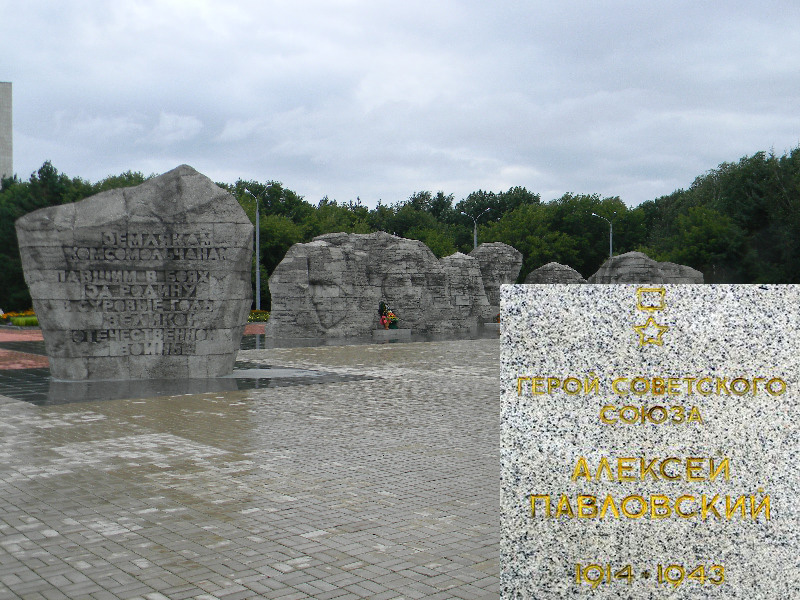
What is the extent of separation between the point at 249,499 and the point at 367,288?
22.2 metres

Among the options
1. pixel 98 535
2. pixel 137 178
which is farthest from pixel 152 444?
pixel 137 178

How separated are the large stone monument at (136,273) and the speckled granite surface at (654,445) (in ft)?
40.2

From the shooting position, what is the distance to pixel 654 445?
3279 millimetres

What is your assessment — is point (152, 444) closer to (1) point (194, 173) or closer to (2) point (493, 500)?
(2) point (493, 500)

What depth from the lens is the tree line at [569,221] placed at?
155 feet

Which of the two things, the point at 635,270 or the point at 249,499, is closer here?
the point at 249,499

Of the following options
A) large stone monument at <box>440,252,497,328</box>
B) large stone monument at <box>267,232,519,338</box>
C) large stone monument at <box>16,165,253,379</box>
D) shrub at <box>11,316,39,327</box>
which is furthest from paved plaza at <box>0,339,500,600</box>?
shrub at <box>11,316,39,327</box>

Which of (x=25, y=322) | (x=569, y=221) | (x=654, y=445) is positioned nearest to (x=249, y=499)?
(x=654, y=445)

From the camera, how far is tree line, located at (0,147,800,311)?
4728 centimetres

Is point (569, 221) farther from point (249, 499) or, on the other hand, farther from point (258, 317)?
point (249, 499)

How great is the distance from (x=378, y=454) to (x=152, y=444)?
250 cm

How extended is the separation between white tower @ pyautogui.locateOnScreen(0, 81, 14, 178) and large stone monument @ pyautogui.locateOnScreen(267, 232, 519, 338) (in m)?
45.9

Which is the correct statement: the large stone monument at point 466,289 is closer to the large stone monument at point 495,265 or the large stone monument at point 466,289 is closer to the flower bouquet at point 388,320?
the flower bouquet at point 388,320

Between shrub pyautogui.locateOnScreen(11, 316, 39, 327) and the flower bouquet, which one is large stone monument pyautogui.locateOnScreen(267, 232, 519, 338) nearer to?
the flower bouquet
